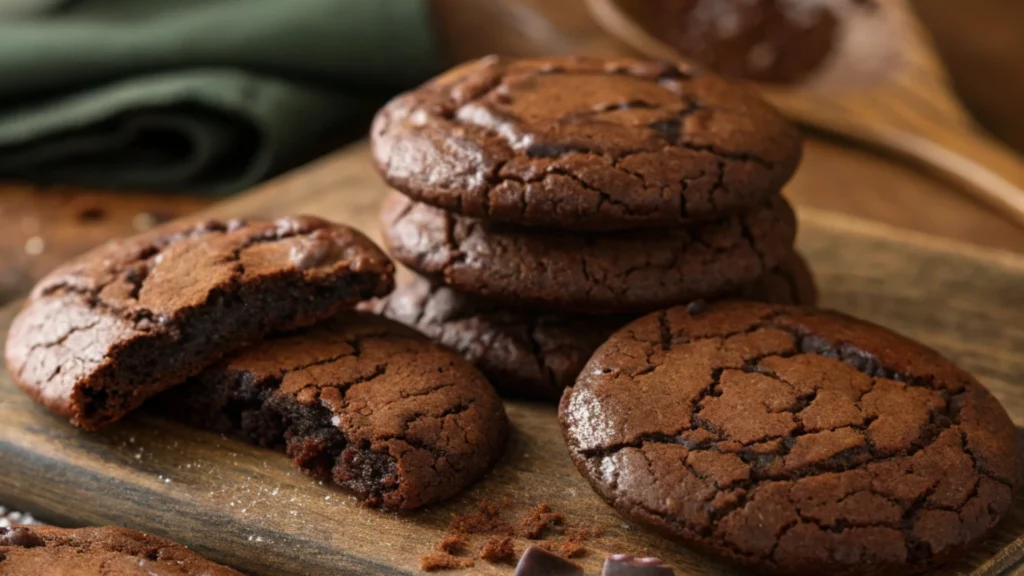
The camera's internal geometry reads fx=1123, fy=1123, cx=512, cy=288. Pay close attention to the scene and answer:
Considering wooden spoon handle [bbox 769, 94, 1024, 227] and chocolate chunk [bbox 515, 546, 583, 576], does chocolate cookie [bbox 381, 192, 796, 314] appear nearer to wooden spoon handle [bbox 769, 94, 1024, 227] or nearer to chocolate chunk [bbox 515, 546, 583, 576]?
chocolate chunk [bbox 515, 546, 583, 576]

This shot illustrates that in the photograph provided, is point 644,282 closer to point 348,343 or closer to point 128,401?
point 348,343

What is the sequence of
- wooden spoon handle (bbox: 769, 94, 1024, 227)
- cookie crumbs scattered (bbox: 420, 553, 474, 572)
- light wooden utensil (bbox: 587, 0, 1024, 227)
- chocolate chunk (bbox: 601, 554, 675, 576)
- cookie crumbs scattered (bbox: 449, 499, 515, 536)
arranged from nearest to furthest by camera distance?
1. chocolate chunk (bbox: 601, 554, 675, 576)
2. cookie crumbs scattered (bbox: 420, 553, 474, 572)
3. cookie crumbs scattered (bbox: 449, 499, 515, 536)
4. wooden spoon handle (bbox: 769, 94, 1024, 227)
5. light wooden utensil (bbox: 587, 0, 1024, 227)

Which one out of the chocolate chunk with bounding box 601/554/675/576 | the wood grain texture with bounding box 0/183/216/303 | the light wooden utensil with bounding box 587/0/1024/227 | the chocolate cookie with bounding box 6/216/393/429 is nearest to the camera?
the chocolate chunk with bounding box 601/554/675/576

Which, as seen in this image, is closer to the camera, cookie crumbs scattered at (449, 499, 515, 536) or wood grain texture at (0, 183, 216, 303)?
cookie crumbs scattered at (449, 499, 515, 536)

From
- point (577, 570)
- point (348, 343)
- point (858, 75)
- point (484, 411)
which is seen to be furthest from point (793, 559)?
point (858, 75)

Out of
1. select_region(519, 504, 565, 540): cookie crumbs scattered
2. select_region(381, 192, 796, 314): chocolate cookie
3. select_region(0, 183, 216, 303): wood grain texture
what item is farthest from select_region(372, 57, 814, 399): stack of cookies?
select_region(0, 183, 216, 303): wood grain texture

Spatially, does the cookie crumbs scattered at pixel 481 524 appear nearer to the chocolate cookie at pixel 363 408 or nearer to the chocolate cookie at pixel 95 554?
the chocolate cookie at pixel 363 408

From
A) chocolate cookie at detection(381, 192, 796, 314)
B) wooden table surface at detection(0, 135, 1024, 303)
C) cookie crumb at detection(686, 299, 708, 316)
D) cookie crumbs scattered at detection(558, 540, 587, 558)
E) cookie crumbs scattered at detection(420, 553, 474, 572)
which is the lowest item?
wooden table surface at detection(0, 135, 1024, 303)
